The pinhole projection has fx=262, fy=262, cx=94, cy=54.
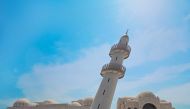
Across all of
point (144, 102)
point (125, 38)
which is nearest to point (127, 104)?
point (144, 102)

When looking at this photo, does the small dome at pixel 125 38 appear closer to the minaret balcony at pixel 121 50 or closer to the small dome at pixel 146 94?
the minaret balcony at pixel 121 50

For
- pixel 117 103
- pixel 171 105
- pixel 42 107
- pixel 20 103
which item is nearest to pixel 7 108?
pixel 20 103

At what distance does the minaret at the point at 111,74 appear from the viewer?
25062 millimetres

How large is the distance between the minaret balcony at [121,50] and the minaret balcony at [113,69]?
2.37 meters

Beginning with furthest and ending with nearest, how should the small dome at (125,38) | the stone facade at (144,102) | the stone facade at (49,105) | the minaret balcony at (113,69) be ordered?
the stone facade at (49,105), the stone facade at (144,102), the small dome at (125,38), the minaret balcony at (113,69)

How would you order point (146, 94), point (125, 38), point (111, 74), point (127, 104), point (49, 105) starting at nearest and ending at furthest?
point (111, 74) → point (125, 38) → point (146, 94) → point (127, 104) → point (49, 105)

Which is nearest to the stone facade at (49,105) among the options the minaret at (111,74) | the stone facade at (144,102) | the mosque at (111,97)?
the mosque at (111,97)

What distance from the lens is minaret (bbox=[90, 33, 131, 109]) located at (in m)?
25.1

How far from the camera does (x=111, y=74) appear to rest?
26781 mm

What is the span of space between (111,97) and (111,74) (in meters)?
2.49

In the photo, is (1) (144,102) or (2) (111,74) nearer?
(2) (111,74)

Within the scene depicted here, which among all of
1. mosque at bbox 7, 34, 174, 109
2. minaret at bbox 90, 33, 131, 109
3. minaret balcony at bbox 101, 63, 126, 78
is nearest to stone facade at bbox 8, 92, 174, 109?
mosque at bbox 7, 34, 174, 109

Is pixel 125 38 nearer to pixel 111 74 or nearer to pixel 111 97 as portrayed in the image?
pixel 111 74

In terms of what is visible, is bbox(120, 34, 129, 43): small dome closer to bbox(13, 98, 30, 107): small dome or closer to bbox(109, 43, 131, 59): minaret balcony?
bbox(109, 43, 131, 59): minaret balcony
